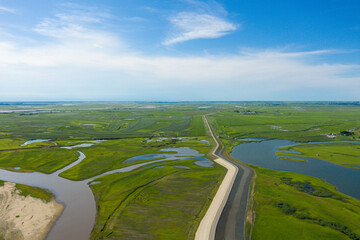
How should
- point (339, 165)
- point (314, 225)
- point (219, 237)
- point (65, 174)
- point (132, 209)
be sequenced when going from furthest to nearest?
point (339, 165) < point (65, 174) < point (132, 209) < point (314, 225) < point (219, 237)

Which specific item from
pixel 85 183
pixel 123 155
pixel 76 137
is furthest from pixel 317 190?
pixel 76 137

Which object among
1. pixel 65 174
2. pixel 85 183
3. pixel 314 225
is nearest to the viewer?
pixel 314 225

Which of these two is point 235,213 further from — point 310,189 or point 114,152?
point 114,152

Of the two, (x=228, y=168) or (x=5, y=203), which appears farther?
(x=228, y=168)

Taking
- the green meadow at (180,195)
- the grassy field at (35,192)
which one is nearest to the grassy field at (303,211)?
the green meadow at (180,195)

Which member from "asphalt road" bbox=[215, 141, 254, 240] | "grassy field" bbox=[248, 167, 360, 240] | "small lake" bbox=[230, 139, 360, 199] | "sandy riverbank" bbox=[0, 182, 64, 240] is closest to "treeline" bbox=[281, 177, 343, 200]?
"grassy field" bbox=[248, 167, 360, 240]

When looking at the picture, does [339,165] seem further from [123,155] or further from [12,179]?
[12,179]

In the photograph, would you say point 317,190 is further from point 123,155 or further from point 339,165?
point 123,155
